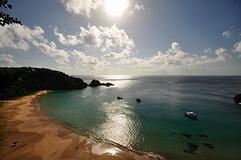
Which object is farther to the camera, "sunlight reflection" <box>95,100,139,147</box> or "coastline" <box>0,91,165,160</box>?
"sunlight reflection" <box>95,100,139,147</box>

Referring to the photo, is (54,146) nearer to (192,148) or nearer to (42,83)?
(192,148)

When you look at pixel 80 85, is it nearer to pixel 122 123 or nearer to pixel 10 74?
pixel 122 123

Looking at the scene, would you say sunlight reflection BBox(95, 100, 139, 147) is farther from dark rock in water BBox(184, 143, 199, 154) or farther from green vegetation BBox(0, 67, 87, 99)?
green vegetation BBox(0, 67, 87, 99)

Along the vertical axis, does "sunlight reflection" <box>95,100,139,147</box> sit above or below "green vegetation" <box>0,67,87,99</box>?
below

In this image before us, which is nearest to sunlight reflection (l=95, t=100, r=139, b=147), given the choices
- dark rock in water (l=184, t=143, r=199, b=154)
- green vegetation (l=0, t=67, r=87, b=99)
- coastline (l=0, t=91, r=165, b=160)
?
coastline (l=0, t=91, r=165, b=160)

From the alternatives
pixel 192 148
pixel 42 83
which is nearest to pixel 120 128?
pixel 192 148

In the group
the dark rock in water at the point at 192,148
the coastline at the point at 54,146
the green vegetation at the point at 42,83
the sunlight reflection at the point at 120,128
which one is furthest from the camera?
the green vegetation at the point at 42,83

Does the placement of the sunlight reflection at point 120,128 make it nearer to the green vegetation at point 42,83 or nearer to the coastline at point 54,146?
the coastline at point 54,146

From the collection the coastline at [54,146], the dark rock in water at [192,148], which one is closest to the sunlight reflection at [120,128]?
the coastline at [54,146]

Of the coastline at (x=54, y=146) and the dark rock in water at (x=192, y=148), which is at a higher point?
the coastline at (x=54, y=146)

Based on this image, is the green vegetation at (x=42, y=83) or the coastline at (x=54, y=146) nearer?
the coastline at (x=54, y=146)

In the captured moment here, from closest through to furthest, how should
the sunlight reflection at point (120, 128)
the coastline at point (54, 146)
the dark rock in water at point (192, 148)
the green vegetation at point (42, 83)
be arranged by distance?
the coastline at point (54, 146) < the dark rock in water at point (192, 148) < the sunlight reflection at point (120, 128) < the green vegetation at point (42, 83)
